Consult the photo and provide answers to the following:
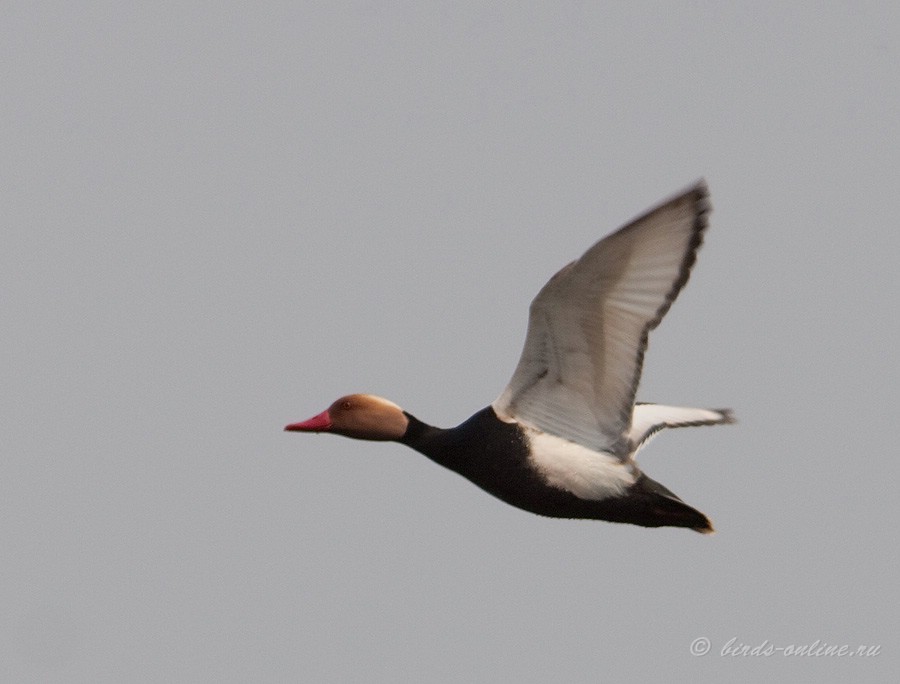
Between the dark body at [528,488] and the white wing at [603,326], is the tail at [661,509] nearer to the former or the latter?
the dark body at [528,488]

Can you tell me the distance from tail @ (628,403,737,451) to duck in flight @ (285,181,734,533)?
561mm

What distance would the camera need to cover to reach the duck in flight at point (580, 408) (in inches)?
307

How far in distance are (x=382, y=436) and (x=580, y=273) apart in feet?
6.20

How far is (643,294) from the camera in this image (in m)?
7.89

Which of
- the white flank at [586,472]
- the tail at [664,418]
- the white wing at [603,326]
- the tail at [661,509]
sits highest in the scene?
the white wing at [603,326]

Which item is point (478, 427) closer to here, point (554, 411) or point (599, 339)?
point (554, 411)

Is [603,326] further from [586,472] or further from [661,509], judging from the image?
[661,509]

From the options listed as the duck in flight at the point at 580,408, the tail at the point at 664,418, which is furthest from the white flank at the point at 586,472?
the tail at the point at 664,418

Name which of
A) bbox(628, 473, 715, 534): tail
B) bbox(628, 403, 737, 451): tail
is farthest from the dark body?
bbox(628, 403, 737, 451): tail

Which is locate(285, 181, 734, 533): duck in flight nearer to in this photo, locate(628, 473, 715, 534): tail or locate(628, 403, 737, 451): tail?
locate(628, 473, 715, 534): tail

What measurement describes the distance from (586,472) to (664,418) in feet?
4.92

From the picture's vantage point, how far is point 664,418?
9.77 metres

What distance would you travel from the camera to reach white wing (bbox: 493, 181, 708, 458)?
7680mm

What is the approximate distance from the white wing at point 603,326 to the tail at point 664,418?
110cm
